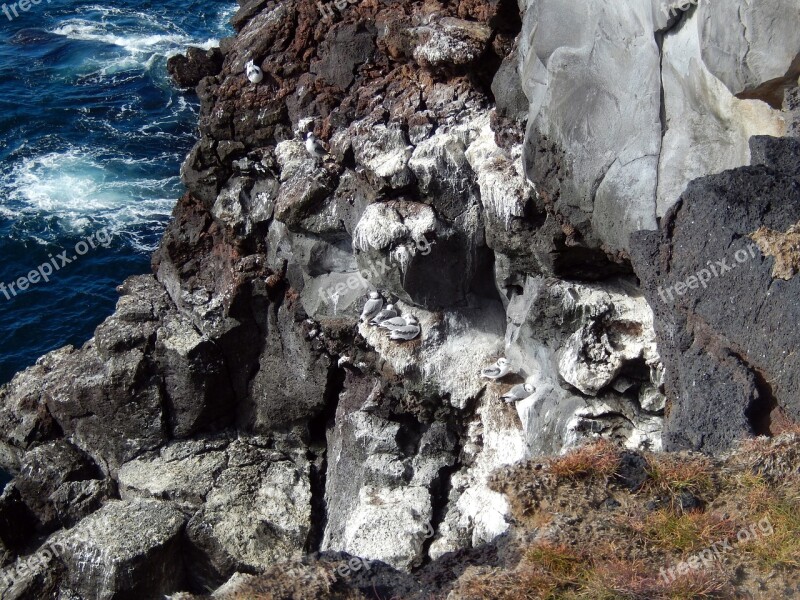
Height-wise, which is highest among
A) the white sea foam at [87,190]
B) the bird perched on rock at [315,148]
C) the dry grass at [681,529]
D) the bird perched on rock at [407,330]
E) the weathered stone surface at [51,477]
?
the white sea foam at [87,190]

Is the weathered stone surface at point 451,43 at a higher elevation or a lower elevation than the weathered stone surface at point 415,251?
higher

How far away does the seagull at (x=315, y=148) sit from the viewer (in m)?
15.9

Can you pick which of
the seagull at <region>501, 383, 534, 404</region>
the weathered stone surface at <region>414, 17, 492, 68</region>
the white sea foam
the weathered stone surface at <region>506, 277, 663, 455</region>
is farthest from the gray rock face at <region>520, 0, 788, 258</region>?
the white sea foam

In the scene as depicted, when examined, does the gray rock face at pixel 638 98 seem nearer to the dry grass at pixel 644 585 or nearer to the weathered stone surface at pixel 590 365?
the weathered stone surface at pixel 590 365

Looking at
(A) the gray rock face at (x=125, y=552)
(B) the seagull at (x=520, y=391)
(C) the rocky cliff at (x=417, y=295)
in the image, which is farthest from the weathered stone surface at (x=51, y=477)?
(B) the seagull at (x=520, y=391)

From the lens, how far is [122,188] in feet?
85.7

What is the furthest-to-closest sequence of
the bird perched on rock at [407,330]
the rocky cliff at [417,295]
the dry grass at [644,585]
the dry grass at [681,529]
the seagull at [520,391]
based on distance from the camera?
the bird perched on rock at [407,330], the seagull at [520,391], the rocky cliff at [417,295], the dry grass at [681,529], the dry grass at [644,585]

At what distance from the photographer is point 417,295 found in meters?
14.8

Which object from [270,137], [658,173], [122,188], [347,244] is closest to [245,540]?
[347,244]

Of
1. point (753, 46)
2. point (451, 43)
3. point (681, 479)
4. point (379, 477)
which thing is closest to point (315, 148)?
point (451, 43)

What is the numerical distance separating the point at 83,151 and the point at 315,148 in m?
14.6

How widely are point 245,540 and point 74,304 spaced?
35.0ft

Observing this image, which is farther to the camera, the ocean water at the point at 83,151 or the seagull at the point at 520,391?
the ocean water at the point at 83,151

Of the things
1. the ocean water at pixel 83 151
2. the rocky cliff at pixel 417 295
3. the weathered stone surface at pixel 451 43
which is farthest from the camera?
the ocean water at pixel 83 151
